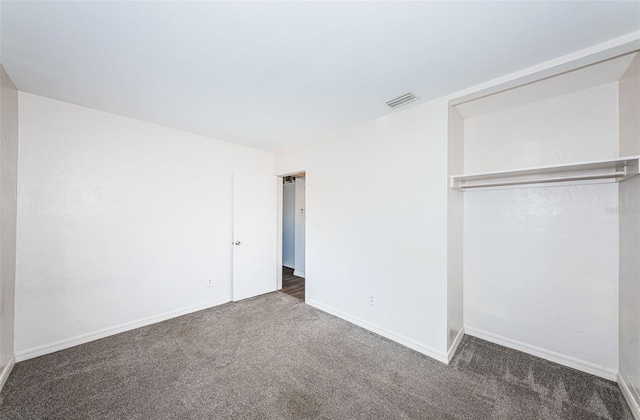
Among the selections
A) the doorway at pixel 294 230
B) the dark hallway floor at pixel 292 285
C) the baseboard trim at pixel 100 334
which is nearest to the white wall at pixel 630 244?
the dark hallway floor at pixel 292 285

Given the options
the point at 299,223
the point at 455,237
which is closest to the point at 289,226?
the point at 299,223

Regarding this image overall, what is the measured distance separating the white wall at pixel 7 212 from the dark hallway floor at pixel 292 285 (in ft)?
9.96

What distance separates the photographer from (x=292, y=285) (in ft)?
15.5

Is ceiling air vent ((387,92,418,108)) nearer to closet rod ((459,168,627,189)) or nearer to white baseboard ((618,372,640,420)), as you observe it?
closet rod ((459,168,627,189))

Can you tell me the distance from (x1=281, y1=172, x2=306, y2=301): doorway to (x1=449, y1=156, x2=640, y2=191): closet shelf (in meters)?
3.56

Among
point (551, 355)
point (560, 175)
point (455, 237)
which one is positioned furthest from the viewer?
point (455, 237)

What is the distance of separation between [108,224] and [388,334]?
342 cm

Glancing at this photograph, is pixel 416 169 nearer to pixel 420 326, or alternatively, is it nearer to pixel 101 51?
pixel 420 326

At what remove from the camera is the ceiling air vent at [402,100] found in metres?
2.33

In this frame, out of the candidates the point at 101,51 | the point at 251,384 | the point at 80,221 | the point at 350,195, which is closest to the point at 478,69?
the point at 350,195

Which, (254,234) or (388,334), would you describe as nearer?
(388,334)

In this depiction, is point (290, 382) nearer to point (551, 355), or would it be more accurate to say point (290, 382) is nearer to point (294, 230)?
point (551, 355)

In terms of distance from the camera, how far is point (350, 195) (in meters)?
3.19

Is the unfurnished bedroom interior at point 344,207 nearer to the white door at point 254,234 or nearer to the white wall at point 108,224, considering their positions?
the white wall at point 108,224
